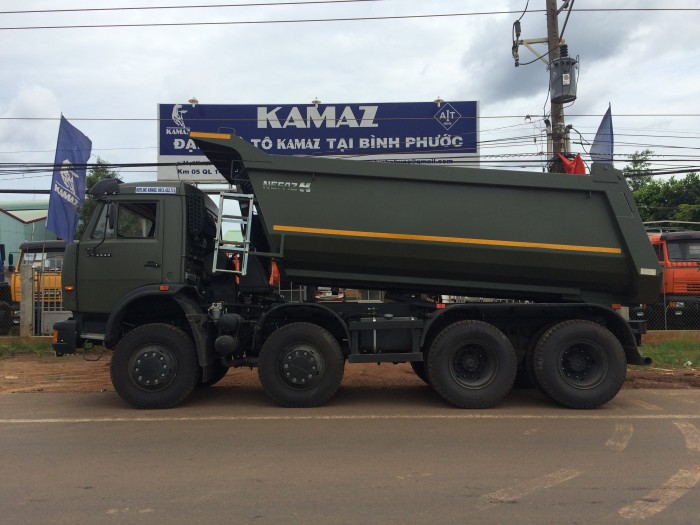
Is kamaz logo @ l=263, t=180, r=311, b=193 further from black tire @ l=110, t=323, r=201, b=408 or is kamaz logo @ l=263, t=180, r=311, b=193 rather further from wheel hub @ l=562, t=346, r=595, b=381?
wheel hub @ l=562, t=346, r=595, b=381

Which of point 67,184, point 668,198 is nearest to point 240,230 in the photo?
point 67,184

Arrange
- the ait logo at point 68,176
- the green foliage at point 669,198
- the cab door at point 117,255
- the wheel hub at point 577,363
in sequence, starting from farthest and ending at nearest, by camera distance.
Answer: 1. the green foliage at point 669,198
2. the ait logo at point 68,176
3. the wheel hub at point 577,363
4. the cab door at point 117,255

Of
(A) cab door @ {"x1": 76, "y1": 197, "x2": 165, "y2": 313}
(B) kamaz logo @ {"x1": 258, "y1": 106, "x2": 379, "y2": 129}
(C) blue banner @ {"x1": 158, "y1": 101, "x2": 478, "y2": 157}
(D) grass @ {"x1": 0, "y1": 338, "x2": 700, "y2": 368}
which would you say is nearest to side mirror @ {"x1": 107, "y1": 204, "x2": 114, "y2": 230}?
(A) cab door @ {"x1": 76, "y1": 197, "x2": 165, "y2": 313}

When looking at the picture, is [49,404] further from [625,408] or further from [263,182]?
[625,408]

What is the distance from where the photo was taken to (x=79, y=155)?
14219 millimetres

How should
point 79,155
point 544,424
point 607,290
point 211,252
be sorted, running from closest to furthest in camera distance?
point 544,424 < point 607,290 < point 211,252 < point 79,155

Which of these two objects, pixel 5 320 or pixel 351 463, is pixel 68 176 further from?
pixel 351 463

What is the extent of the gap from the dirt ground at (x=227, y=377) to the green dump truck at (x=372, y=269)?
1768mm

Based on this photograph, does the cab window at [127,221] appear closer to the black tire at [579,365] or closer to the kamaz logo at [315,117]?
the black tire at [579,365]

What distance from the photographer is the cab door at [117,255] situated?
24.1 ft

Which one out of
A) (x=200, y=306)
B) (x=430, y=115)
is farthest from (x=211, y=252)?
(x=430, y=115)

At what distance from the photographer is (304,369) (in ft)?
23.9

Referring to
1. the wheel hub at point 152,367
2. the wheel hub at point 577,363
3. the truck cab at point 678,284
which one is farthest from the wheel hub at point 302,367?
the truck cab at point 678,284

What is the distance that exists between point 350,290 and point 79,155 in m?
9.66
